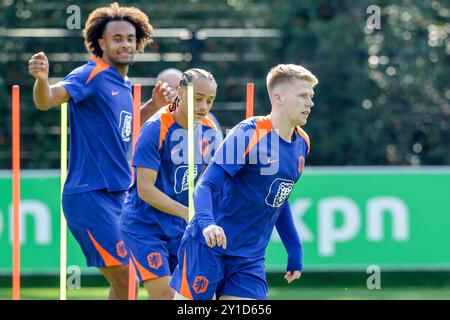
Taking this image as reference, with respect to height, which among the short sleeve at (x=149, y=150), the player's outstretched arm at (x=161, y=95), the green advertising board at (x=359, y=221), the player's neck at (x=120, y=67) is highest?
the player's neck at (x=120, y=67)

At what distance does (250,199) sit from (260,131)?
1.25 feet

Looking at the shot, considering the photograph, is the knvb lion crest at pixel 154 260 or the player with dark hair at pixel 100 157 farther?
the player with dark hair at pixel 100 157

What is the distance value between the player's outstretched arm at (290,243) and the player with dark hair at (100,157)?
143 cm

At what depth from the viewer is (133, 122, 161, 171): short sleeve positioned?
720 centimetres

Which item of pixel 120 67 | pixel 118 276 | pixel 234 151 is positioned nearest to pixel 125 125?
pixel 120 67

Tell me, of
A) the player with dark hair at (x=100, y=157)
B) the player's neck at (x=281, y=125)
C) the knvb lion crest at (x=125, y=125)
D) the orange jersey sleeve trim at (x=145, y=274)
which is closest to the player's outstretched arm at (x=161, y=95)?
the player with dark hair at (x=100, y=157)

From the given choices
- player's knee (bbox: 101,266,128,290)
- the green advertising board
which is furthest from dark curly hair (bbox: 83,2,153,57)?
the green advertising board

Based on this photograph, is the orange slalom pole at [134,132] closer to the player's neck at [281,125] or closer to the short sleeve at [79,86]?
the short sleeve at [79,86]

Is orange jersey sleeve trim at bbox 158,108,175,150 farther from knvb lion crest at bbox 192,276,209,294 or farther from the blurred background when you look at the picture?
the blurred background

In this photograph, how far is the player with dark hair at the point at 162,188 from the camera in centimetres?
718

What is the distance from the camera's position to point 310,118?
45.3 feet

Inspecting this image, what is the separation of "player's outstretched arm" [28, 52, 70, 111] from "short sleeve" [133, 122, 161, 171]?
0.72 m

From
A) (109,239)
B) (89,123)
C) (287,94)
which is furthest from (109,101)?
(287,94)

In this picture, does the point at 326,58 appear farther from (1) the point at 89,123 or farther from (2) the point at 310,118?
(1) the point at 89,123
